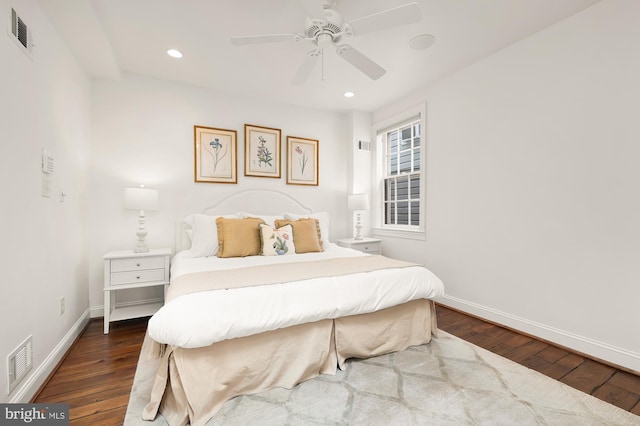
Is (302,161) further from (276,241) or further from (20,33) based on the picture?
(20,33)

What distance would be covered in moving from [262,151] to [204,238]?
1.49m

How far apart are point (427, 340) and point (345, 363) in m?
0.76

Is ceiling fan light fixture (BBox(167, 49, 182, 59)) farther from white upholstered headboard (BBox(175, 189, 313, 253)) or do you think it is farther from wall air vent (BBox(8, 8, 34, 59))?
white upholstered headboard (BBox(175, 189, 313, 253))

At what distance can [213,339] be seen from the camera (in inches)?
58.3

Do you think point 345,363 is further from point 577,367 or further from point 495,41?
point 495,41

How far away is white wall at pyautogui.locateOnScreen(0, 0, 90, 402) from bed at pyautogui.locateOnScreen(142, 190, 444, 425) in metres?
0.80

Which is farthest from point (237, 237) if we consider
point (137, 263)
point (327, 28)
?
point (327, 28)

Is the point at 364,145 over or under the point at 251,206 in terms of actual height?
over

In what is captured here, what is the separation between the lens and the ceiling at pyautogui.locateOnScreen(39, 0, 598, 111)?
2.14 m

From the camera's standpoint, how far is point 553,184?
95.3 inches

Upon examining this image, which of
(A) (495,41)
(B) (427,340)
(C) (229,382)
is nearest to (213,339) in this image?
(C) (229,382)

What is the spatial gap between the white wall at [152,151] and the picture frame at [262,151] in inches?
2.7

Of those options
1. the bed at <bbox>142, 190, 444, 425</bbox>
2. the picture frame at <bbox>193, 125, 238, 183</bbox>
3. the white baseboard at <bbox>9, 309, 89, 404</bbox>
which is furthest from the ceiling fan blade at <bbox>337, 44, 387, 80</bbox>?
the white baseboard at <bbox>9, 309, 89, 404</bbox>

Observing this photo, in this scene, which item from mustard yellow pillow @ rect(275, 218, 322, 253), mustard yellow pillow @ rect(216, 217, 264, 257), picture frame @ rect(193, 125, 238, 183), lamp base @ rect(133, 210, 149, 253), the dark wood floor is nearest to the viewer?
the dark wood floor
